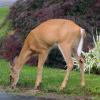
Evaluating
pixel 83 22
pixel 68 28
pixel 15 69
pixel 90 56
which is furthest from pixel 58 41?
pixel 83 22

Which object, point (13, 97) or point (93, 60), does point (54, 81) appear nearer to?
point (93, 60)

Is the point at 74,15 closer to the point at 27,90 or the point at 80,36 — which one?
the point at 80,36

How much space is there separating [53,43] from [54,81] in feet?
3.70

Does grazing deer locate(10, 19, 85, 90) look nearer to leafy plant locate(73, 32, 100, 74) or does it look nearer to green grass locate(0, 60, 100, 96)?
green grass locate(0, 60, 100, 96)

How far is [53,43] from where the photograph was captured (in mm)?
13719

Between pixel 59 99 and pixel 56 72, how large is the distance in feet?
10.7

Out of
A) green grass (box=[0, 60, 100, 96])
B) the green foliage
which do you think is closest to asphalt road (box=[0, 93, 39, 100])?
green grass (box=[0, 60, 100, 96])

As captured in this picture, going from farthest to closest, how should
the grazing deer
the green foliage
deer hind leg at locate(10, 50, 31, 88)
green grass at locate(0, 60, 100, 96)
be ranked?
the green foliage → deer hind leg at locate(10, 50, 31, 88) → the grazing deer → green grass at locate(0, 60, 100, 96)

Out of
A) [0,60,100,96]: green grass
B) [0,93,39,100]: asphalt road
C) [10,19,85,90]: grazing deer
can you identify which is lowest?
[0,93,39,100]: asphalt road

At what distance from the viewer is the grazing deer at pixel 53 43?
1357cm

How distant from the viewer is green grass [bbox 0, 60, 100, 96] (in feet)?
43.0

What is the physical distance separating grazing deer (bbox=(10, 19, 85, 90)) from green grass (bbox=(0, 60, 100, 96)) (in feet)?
0.77

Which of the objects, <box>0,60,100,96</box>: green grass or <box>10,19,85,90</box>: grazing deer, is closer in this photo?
<box>0,60,100,96</box>: green grass

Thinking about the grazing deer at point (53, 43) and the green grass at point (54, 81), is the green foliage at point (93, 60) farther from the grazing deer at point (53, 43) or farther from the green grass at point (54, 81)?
the grazing deer at point (53, 43)
